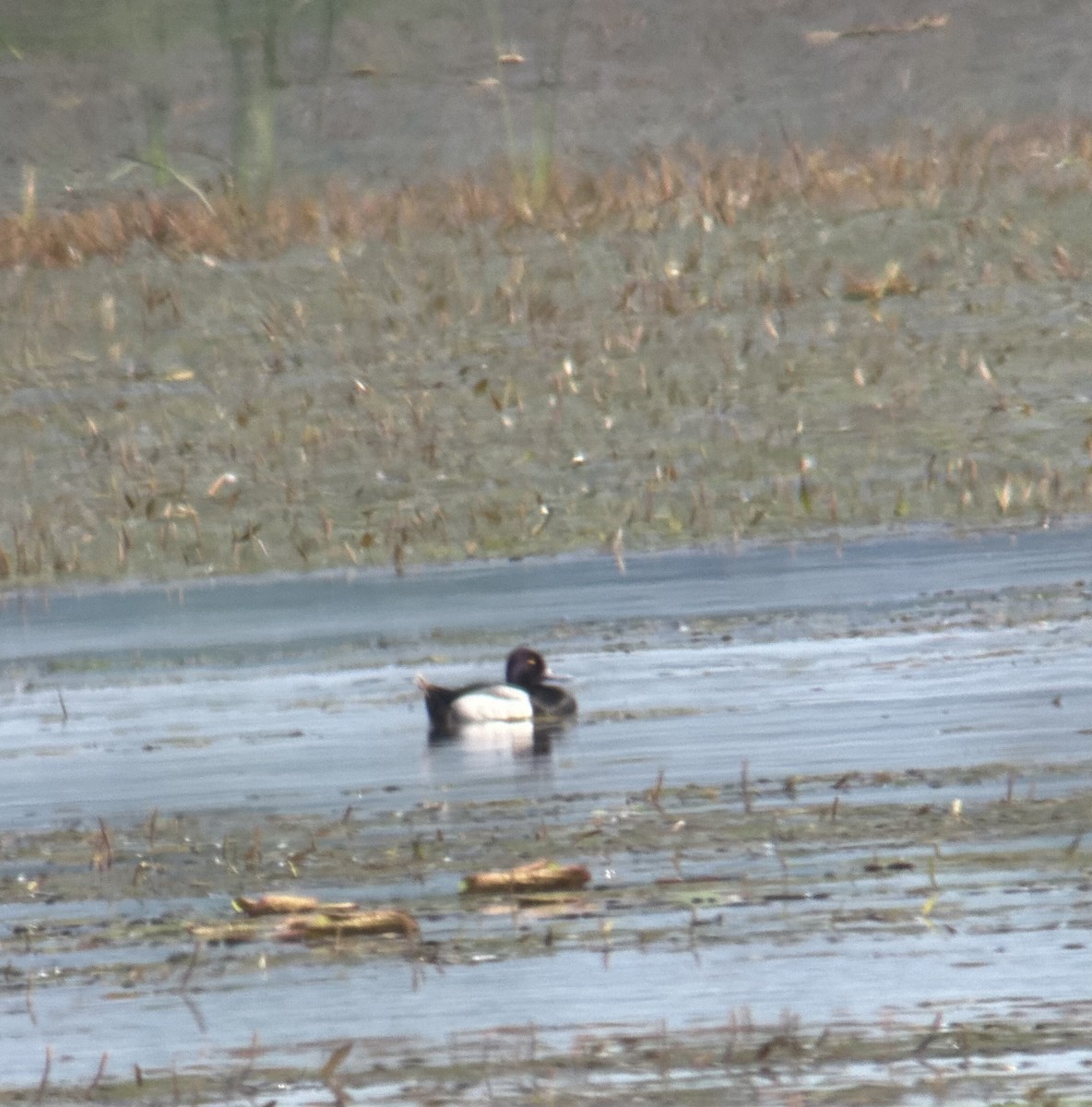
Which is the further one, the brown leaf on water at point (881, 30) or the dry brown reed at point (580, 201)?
the brown leaf on water at point (881, 30)

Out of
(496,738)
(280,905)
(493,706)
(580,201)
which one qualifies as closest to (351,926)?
(280,905)

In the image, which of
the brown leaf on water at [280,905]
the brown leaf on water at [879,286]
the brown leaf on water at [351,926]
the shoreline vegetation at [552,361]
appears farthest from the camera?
the brown leaf on water at [879,286]

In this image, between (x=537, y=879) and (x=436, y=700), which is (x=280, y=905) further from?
(x=436, y=700)

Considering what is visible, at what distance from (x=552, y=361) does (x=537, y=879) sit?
555 inches

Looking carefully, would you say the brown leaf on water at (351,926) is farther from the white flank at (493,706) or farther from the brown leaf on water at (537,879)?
the white flank at (493,706)

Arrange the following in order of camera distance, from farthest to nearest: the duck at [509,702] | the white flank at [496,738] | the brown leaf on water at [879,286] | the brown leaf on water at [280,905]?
the brown leaf on water at [879,286], the duck at [509,702], the white flank at [496,738], the brown leaf on water at [280,905]

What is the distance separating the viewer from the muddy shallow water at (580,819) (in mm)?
7727

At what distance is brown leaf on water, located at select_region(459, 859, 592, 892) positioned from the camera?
930 cm

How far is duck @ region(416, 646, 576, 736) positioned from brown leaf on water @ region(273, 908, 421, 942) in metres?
4.24

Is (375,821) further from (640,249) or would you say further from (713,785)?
(640,249)

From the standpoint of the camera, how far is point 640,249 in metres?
26.0

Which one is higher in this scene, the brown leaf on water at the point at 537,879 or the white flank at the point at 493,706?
the brown leaf on water at the point at 537,879

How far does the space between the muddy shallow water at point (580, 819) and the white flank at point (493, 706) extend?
→ 20 cm

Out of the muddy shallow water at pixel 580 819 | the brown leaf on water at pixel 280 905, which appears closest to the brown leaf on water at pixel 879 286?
the muddy shallow water at pixel 580 819
